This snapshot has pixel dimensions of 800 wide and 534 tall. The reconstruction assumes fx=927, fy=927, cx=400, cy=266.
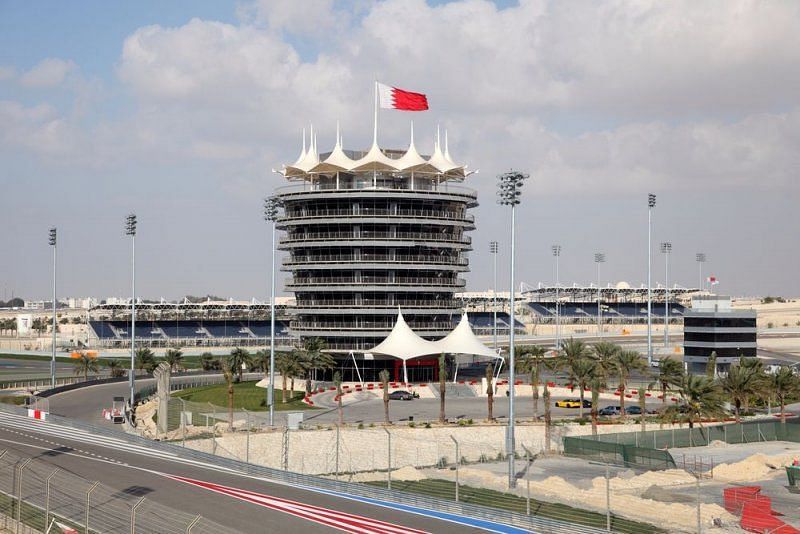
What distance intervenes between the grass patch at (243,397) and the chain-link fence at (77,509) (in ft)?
166

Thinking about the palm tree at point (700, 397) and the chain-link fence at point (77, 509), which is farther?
the palm tree at point (700, 397)

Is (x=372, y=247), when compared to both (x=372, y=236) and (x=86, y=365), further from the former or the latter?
(x=86, y=365)

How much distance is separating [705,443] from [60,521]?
49071 mm

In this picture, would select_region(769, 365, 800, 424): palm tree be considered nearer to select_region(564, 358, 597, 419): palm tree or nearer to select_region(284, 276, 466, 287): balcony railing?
select_region(564, 358, 597, 419): palm tree

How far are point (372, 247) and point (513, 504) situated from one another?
246 feet

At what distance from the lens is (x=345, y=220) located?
379 feet

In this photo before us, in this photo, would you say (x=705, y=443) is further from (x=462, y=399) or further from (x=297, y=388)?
(x=297, y=388)

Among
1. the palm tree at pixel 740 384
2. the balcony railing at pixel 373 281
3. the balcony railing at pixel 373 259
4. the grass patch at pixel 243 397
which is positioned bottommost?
the grass patch at pixel 243 397

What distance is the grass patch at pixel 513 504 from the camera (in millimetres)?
38506

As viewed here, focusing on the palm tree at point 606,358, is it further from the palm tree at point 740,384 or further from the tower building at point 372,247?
the tower building at point 372,247

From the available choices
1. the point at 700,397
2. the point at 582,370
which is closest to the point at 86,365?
the point at 582,370

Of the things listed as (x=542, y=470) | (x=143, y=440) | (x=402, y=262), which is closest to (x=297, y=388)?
(x=402, y=262)

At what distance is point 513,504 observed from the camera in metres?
44.1

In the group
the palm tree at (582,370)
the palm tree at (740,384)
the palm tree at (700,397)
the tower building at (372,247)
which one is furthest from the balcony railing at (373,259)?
the palm tree at (700,397)
